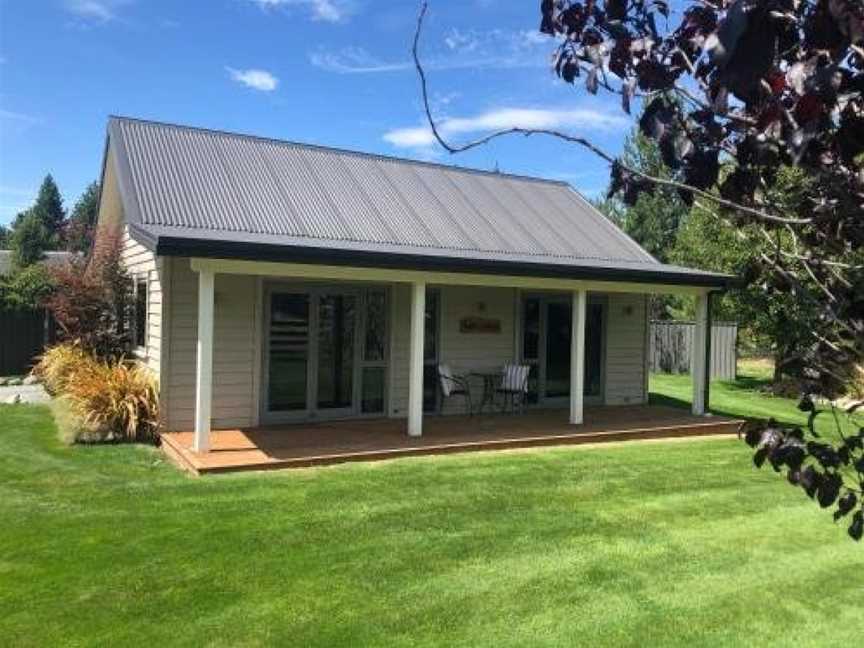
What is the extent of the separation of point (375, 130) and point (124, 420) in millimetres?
14205

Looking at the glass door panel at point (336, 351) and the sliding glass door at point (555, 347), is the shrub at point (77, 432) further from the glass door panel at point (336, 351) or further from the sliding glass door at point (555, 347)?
the sliding glass door at point (555, 347)

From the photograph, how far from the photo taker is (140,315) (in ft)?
40.2

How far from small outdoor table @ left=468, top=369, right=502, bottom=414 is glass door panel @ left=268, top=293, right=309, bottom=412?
10.1 ft

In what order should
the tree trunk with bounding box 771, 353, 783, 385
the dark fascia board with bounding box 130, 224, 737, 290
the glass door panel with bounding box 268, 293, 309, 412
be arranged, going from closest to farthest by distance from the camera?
the tree trunk with bounding box 771, 353, 783, 385, the dark fascia board with bounding box 130, 224, 737, 290, the glass door panel with bounding box 268, 293, 309, 412

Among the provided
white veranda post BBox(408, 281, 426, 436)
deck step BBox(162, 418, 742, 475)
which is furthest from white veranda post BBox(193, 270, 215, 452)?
white veranda post BBox(408, 281, 426, 436)

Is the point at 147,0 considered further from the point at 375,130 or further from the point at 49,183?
the point at 49,183

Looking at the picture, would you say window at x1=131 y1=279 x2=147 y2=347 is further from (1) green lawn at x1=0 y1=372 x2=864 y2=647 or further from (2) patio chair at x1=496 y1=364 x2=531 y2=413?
(2) patio chair at x1=496 y1=364 x2=531 y2=413

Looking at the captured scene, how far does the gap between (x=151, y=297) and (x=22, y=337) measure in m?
9.33

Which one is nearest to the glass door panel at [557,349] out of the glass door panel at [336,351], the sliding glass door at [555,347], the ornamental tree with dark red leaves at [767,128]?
the sliding glass door at [555,347]

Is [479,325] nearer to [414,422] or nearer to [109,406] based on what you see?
[414,422]

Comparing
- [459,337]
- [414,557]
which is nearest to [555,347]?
[459,337]

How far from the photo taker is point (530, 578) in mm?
5465

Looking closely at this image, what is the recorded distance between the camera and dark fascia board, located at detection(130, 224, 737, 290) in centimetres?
848

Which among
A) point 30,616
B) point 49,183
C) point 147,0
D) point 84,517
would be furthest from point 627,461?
point 49,183
